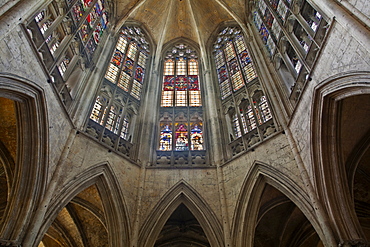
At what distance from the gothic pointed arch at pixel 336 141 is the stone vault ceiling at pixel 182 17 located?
402 inches

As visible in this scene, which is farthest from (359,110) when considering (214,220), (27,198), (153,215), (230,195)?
(27,198)

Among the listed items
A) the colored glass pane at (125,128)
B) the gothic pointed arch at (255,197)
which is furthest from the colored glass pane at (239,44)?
the gothic pointed arch at (255,197)

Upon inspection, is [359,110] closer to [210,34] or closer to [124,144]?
[124,144]

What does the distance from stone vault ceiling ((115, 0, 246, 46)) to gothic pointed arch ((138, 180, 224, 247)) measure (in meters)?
9.76

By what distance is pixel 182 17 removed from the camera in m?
17.9

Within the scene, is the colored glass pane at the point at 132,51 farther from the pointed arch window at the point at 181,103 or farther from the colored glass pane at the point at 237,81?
the colored glass pane at the point at 237,81

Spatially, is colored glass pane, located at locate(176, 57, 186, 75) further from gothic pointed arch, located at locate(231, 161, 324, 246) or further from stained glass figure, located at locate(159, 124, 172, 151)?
gothic pointed arch, located at locate(231, 161, 324, 246)

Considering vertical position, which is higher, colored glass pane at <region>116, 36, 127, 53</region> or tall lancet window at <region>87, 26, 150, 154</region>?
colored glass pane at <region>116, 36, 127, 53</region>

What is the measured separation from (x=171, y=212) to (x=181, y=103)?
5891 mm

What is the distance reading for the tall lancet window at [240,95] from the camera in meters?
10.7

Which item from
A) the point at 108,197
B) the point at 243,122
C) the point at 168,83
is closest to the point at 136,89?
the point at 168,83

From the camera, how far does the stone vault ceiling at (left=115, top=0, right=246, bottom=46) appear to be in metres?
16.9

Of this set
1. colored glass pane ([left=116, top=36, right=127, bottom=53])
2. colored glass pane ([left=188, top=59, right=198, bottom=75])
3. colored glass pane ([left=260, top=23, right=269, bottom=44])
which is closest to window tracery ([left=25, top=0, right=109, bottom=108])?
colored glass pane ([left=116, top=36, right=127, bottom=53])

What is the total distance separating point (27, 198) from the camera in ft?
23.0
